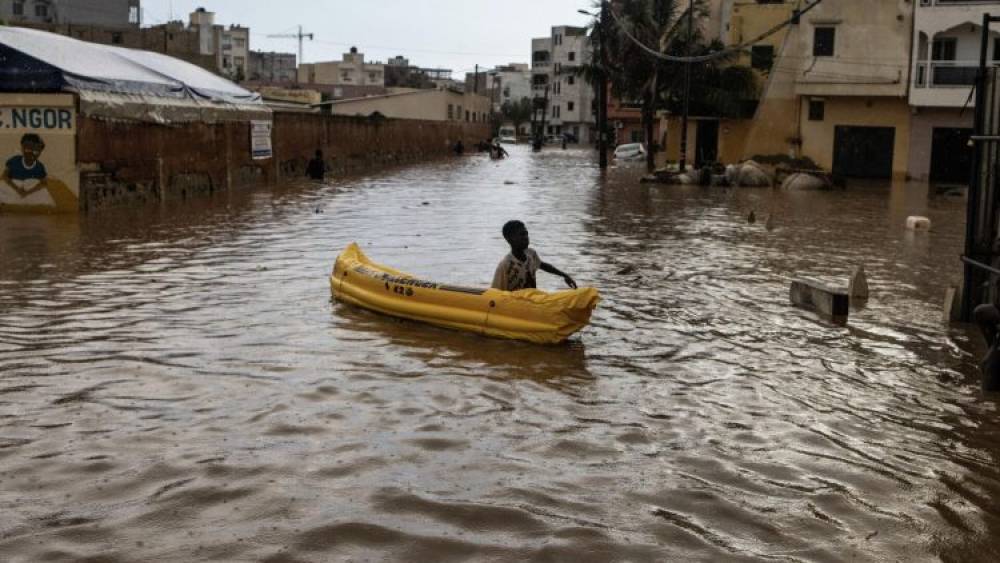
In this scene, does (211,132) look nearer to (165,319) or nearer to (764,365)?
(165,319)

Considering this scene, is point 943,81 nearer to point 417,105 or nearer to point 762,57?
point 762,57

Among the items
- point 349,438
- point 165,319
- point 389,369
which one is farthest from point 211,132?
point 349,438

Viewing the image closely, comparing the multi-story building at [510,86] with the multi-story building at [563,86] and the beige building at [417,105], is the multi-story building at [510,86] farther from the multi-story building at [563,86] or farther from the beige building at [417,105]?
the beige building at [417,105]

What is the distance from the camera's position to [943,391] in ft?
28.1

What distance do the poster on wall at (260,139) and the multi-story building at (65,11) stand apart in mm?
33954

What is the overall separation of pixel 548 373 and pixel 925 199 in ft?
86.3

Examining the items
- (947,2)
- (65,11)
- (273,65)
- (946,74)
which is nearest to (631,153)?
(946,74)

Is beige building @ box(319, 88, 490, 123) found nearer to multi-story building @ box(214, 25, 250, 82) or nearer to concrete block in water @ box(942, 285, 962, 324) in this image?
multi-story building @ box(214, 25, 250, 82)

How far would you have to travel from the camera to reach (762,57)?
149 feet

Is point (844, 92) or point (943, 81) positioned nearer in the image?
point (943, 81)

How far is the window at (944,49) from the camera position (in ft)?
129

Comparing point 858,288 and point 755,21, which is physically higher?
point 755,21

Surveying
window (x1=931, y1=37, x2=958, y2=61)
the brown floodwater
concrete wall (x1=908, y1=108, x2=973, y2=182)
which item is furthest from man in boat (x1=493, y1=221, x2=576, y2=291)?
concrete wall (x1=908, y1=108, x2=973, y2=182)

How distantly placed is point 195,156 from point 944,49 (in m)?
29.0
